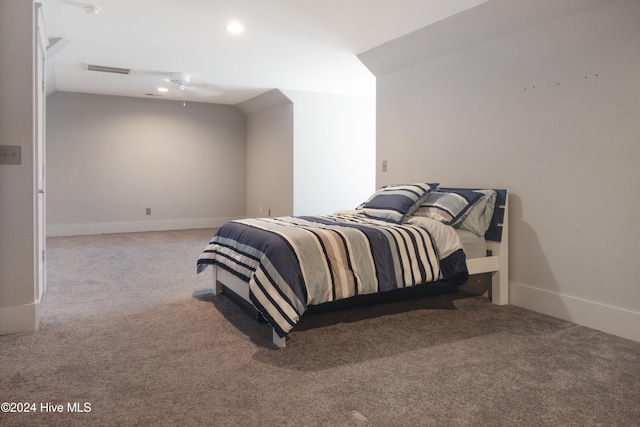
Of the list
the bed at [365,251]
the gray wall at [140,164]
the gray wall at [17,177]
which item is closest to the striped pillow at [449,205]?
the bed at [365,251]

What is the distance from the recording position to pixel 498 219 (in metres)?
3.44

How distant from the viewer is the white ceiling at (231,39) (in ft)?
12.0

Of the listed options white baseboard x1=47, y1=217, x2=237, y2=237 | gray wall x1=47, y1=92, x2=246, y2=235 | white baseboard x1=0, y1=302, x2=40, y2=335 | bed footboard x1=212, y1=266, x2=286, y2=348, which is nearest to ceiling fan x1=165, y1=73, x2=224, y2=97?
gray wall x1=47, y1=92, x2=246, y2=235

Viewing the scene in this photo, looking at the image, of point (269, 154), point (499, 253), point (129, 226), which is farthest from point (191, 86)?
point (499, 253)

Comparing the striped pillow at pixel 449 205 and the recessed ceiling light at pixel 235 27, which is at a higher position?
the recessed ceiling light at pixel 235 27

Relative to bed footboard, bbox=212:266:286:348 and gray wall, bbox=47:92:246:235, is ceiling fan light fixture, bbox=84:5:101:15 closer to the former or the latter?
bed footboard, bbox=212:266:286:348

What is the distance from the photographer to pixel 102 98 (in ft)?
23.8

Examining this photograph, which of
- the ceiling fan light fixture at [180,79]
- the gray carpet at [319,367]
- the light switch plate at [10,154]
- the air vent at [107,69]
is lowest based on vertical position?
the gray carpet at [319,367]

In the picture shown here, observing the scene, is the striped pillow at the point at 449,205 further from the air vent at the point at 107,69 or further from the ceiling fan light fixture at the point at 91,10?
the air vent at the point at 107,69

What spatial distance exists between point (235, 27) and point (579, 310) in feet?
Result: 11.8

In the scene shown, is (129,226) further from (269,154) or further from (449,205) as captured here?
(449,205)

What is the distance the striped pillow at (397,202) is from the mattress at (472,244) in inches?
15.7

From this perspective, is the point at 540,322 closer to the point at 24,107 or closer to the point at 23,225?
the point at 23,225

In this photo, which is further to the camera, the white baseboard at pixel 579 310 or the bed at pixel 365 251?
the white baseboard at pixel 579 310
